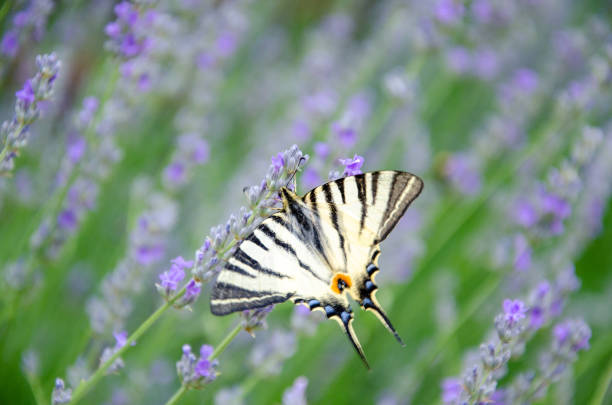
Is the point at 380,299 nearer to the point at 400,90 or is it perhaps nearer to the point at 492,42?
the point at 400,90

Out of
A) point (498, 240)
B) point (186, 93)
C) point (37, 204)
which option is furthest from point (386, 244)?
point (37, 204)

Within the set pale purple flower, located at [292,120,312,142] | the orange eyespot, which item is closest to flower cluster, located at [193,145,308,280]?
the orange eyespot

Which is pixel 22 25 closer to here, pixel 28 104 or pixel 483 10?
pixel 28 104

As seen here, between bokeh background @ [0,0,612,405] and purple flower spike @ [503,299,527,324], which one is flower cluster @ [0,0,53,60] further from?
purple flower spike @ [503,299,527,324]

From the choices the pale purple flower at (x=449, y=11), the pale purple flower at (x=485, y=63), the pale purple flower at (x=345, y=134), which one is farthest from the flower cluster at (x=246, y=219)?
the pale purple flower at (x=485, y=63)

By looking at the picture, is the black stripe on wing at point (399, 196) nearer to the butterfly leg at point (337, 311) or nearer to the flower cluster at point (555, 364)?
the butterfly leg at point (337, 311)

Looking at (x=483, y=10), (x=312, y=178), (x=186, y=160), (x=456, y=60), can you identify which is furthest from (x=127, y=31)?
(x=483, y=10)
